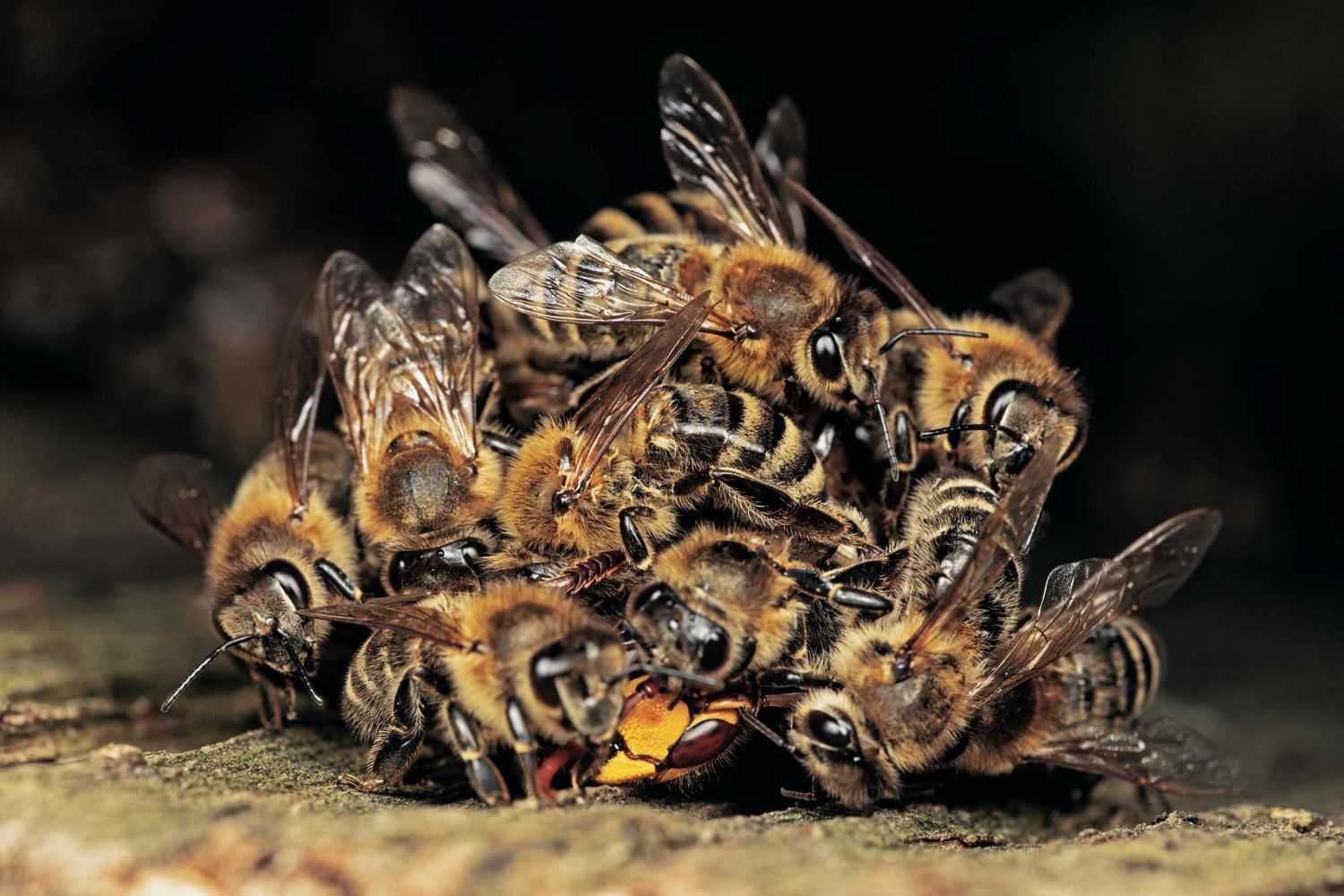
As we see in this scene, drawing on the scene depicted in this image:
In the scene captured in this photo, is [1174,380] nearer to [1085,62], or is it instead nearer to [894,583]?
[1085,62]

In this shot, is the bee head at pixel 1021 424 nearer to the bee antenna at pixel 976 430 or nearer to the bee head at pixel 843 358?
the bee antenna at pixel 976 430

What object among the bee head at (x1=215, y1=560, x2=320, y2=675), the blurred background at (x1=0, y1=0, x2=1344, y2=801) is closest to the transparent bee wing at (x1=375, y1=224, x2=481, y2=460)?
the bee head at (x1=215, y1=560, x2=320, y2=675)

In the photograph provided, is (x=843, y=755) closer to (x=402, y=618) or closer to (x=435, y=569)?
(x=402, y=618)

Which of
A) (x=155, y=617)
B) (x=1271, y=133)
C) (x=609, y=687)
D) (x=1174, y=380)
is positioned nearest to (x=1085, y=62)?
(x=1271, y=133)

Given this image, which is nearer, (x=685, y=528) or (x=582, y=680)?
(x=582, y=680)

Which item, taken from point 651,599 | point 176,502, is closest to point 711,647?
point 651,599
